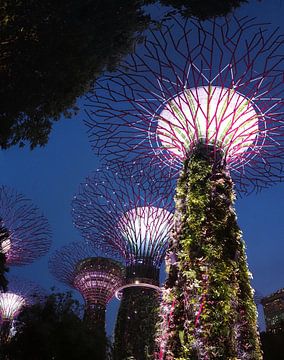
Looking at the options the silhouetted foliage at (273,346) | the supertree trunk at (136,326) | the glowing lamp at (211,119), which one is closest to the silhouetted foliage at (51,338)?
the supertree trunk at (136,326)

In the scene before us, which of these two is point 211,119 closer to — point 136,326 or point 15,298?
point 136,326

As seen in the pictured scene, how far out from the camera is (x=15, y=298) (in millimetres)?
36312

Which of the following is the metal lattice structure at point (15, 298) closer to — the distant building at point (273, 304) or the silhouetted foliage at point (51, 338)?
the silhouetted foliage at point (51, 338)

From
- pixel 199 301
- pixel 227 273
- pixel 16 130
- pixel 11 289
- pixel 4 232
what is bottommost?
pixel 199 301

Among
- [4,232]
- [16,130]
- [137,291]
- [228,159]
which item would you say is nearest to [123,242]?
[137,291]

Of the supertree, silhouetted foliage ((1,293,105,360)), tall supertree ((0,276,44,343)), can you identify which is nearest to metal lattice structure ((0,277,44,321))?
tall supertree ((0,276,44,343))

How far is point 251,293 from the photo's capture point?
9172 millimetres

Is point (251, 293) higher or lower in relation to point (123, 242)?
lower

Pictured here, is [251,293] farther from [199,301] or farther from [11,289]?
[11,289]

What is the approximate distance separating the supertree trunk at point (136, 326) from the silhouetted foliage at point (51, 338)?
2198mm

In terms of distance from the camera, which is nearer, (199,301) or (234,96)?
(199,301)

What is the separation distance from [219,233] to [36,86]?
15.6 feet

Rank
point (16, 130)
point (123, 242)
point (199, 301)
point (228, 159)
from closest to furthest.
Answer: point (199, 301)
point (16, 130)
point (228, 159)
point (123, 242)

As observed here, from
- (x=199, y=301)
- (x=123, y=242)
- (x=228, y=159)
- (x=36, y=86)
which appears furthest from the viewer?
(x=123, y=242)
